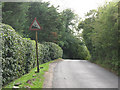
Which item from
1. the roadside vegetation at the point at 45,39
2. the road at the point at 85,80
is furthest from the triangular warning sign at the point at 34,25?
the road at the point at 85,80

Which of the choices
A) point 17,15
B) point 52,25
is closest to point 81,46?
point 52,25

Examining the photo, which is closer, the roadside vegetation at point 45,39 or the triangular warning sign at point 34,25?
the roadside vegetation at point 45,39

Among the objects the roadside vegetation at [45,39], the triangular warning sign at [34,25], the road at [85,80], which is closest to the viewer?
the road at [85,80]

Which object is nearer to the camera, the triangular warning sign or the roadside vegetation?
the roadside vegetation

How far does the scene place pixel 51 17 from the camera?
101 ft

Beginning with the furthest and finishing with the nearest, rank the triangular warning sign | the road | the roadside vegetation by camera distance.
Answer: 1. the triangular warning sign
2. the roadside vegetation
3. the road

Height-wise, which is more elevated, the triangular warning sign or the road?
the triangular warning sign

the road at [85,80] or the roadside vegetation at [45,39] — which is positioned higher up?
the roadside vegetation at [45,39]

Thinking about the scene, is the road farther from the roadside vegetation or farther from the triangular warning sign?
the triangular warning sign

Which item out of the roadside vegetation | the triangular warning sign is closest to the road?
the roadside vegetation

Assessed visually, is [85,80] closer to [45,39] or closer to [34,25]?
[34,25]

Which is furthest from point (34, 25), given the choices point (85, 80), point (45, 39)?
point (45, 39)

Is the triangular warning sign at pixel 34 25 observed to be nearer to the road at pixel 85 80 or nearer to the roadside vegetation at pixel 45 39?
the roadside vegetation at pixel 45 39

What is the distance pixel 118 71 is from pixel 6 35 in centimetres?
776
